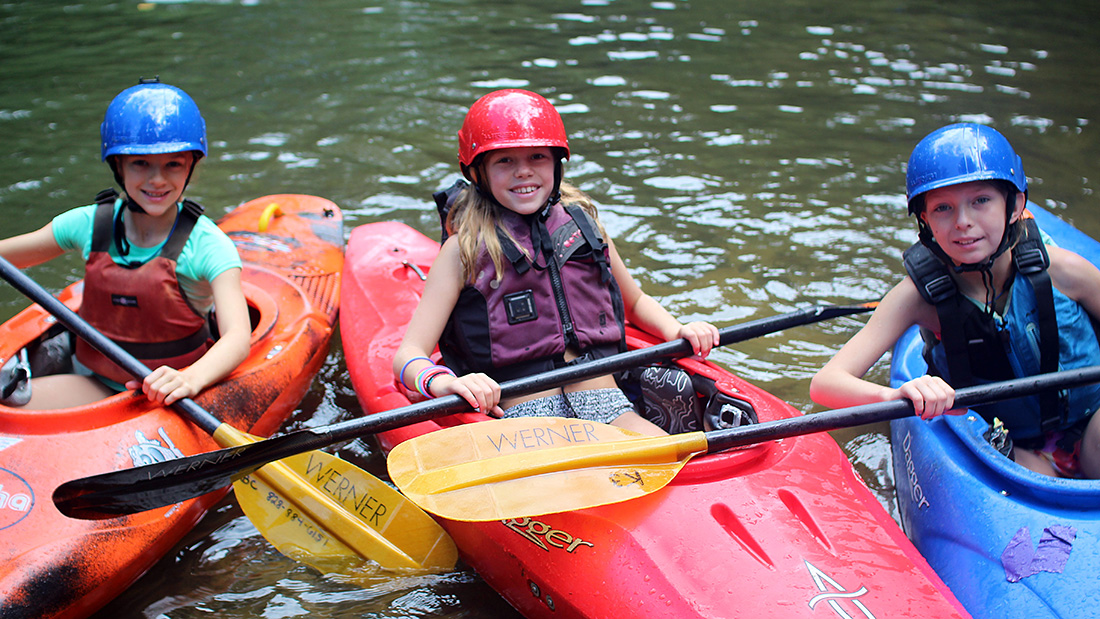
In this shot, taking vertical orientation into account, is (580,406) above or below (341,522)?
→ above

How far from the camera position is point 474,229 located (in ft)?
9.16

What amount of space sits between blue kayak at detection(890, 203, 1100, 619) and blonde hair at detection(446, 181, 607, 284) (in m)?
1.42

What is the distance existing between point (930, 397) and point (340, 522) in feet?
5.85

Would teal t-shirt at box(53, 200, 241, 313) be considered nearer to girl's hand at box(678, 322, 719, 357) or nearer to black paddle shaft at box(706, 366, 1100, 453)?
girl's hand at box(678, 322, 719, 357)

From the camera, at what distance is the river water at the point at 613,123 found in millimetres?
3664

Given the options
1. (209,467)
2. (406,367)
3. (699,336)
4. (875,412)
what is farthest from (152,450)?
(875,412)

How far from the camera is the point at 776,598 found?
197cm

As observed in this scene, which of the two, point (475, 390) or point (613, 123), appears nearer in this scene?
point (475, 390)

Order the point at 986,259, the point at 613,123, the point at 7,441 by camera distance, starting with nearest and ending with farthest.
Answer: the point at 986,259
the point at 7,441
the point at 613,123

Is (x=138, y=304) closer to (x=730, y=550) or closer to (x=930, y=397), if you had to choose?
(x=730, y=550)

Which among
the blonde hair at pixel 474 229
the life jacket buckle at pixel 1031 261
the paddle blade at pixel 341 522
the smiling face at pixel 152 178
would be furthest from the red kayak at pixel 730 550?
the smiling face at pixel 152 178

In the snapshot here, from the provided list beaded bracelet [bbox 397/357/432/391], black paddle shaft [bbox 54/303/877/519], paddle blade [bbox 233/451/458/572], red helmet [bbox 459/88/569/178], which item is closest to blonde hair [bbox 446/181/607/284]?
red helmet [bbox 459/88/569/178]

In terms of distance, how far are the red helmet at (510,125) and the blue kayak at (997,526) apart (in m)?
1.49

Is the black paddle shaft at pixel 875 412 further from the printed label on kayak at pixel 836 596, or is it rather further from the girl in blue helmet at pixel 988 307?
the printed label on kayak at pixel 836 596
